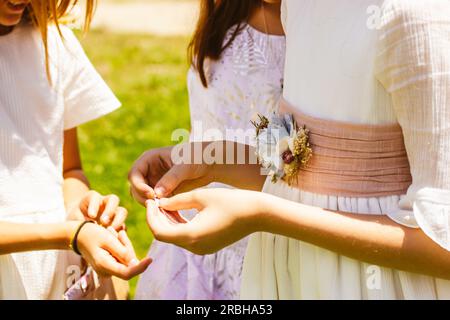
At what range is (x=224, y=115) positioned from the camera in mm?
2346

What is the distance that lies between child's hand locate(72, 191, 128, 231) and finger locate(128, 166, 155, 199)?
0.16 m

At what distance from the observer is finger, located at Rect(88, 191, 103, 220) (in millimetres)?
2037

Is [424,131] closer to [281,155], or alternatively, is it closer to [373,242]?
[373,242]

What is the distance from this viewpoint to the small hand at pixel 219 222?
1.50 m

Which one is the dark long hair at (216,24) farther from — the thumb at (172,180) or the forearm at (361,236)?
the forearm at (361,236)

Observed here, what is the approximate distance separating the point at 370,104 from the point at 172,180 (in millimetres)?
555

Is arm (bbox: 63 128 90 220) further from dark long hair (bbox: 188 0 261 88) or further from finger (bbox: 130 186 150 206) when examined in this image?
dark long hair (bbox: 188 0 261 88)

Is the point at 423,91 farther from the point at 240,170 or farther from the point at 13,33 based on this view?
the point at 13,33

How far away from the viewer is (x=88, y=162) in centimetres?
436

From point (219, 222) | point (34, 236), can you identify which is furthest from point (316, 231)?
point (34, 236)

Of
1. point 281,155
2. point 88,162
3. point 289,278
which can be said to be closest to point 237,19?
point 281,155
